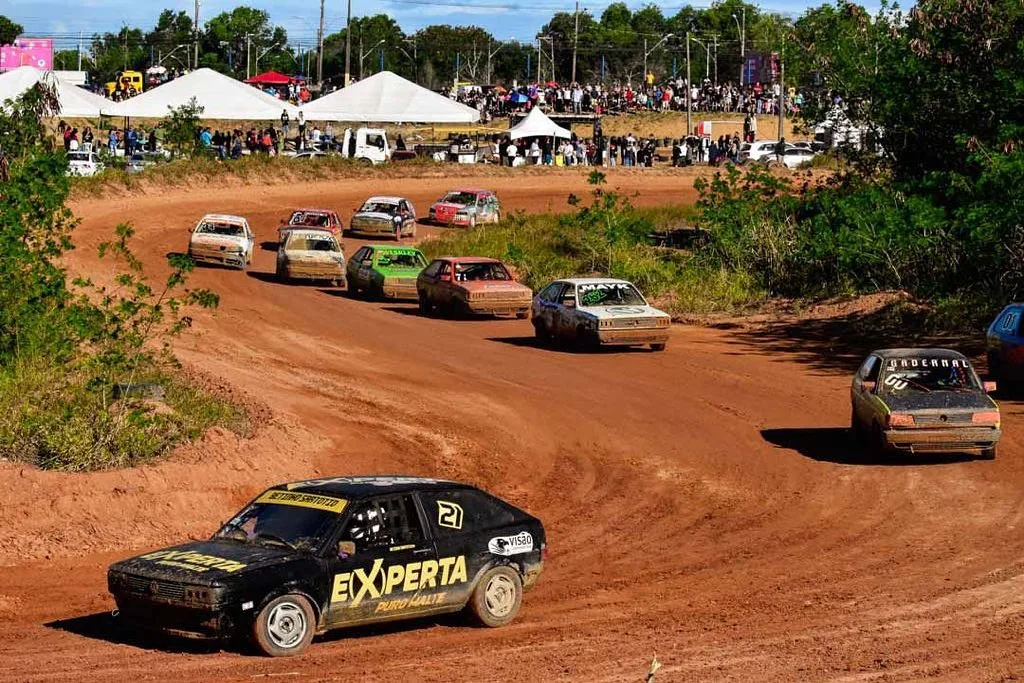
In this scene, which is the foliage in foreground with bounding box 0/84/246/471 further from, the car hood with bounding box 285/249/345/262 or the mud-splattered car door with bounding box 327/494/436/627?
the car hood with bounding box 285/249/345/262

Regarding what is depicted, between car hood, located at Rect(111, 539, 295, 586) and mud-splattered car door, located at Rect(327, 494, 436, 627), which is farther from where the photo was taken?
mud-splattered car door, located at Rect(327, 494, 436, 627)

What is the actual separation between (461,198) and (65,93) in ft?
58.7

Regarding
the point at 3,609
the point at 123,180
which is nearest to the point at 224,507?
the point at 3,609

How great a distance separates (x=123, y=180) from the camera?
186ft

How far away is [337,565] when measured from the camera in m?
11.5

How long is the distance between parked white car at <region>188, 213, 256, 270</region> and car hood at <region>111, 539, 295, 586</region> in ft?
99.4

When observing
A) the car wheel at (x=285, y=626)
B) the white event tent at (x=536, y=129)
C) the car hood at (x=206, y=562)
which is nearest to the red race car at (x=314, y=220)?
the white event tent at (x=536, y=129)

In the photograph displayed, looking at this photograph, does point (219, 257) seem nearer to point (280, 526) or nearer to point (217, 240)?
point (217, 240)

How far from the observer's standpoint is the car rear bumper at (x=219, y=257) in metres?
41.5

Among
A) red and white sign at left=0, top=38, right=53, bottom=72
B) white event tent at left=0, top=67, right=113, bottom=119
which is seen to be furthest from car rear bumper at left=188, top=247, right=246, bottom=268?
red and white sign at left=0, top=38, right=53, bottom=72

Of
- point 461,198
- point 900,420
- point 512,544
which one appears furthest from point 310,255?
point 512,544

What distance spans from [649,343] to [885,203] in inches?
441

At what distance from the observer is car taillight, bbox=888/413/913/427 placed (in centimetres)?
1966

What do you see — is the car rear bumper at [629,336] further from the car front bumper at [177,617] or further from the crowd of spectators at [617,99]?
the crowd of spectators at [617,99]
